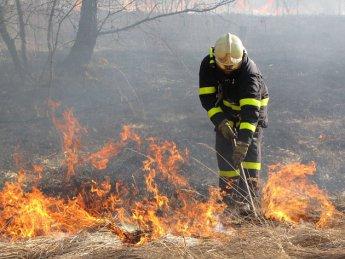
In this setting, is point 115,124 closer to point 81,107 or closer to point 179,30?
point 81,107

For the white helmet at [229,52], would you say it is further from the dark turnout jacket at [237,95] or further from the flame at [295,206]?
the flame at [295,206]

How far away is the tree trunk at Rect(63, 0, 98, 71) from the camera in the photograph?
11.8 metres

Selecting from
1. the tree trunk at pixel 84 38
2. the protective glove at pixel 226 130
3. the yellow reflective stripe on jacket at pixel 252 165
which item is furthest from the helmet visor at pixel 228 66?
the tree trunk at pixel 84 38

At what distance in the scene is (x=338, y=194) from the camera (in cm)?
618

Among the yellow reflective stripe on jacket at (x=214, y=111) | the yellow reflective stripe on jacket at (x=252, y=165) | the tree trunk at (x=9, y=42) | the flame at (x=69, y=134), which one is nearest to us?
the yellow reflective stripe on jacket at (x=214, y=111)

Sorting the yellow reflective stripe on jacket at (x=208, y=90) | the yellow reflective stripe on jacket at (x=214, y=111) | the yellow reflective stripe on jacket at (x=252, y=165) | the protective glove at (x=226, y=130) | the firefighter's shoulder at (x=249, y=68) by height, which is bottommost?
the yellow reflective stripe on jacket at (x=252, y=165)

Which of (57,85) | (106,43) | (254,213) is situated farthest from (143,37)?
(254,213)

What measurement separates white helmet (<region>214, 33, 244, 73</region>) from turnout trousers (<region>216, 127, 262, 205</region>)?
2.72ft

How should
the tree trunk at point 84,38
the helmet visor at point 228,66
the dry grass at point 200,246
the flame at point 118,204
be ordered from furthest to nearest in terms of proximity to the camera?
the tree trunk at point 84,38
the helmet visor at point 228,66
the flame at point 118,204
the dry grass at point 200,246

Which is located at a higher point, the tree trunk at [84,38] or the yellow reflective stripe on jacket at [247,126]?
the tree trunk at [84,38]

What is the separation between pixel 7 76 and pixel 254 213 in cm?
897

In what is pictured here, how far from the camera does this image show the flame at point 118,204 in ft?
13.8

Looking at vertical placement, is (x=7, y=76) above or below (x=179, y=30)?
below

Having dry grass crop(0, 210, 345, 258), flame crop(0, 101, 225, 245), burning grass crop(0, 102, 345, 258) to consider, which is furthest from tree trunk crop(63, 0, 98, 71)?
dry grass crop(0, 210, 345, 258)
